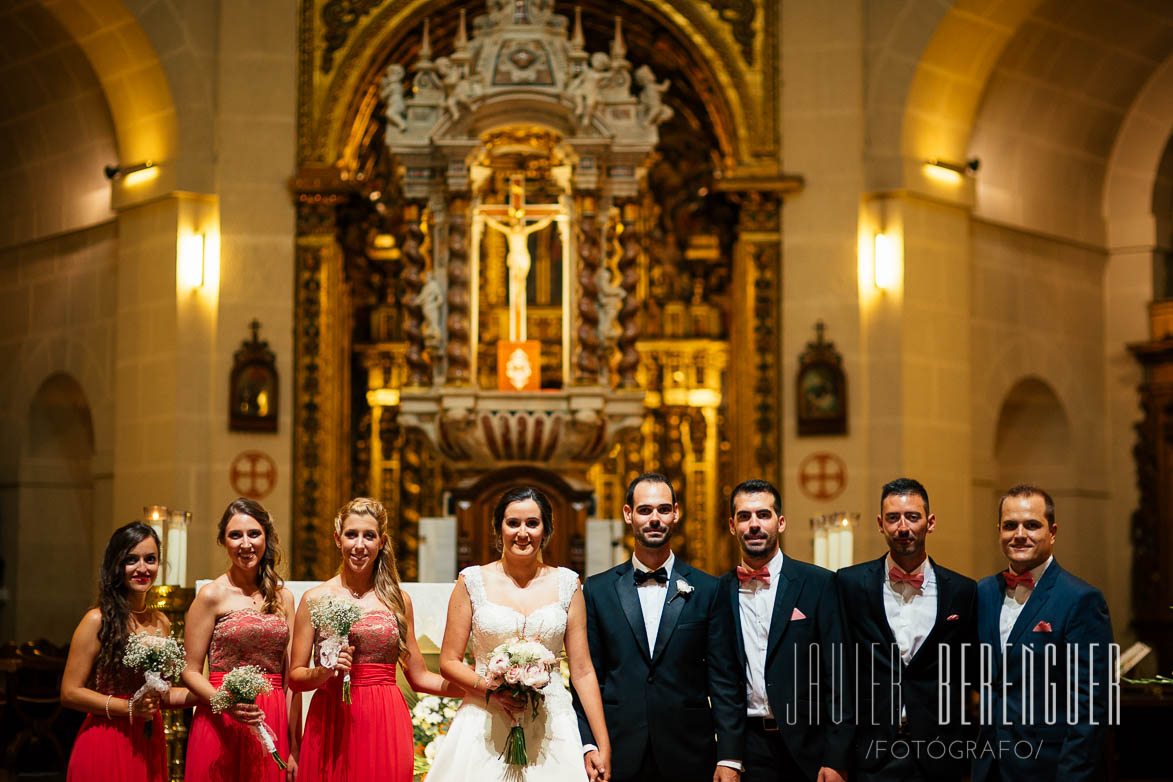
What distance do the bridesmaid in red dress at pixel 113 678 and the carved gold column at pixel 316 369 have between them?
6.94 m

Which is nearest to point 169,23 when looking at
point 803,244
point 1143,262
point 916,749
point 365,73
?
point 365,73

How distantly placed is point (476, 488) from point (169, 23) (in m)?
4.78

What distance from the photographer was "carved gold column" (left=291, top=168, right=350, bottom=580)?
41.9 ft

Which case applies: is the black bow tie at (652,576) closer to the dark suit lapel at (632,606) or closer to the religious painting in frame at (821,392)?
the dark suit lapel at (632,606)

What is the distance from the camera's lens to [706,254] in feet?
50.0

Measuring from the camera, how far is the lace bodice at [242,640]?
5801mm

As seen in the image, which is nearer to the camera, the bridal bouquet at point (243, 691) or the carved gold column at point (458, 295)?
the bridal bouquet at point (243, 691)

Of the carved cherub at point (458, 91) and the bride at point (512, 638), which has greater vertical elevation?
the carved cherub at point (458, 91)

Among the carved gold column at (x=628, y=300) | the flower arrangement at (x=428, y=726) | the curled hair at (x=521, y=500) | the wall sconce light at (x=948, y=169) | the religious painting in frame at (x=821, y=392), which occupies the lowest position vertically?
the flower arrangement at (x=428, y=726)

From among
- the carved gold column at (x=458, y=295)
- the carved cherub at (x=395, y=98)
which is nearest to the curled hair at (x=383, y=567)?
the carved gold column at (x=458, y=295)

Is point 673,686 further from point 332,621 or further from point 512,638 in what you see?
point 332,621

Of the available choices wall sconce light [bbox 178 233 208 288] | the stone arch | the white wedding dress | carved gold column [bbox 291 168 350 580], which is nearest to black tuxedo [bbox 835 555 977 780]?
the white wedding dress

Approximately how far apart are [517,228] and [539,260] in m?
2.82

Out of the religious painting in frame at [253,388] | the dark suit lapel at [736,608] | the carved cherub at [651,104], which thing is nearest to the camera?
the dark suit lapel at [736,608]
